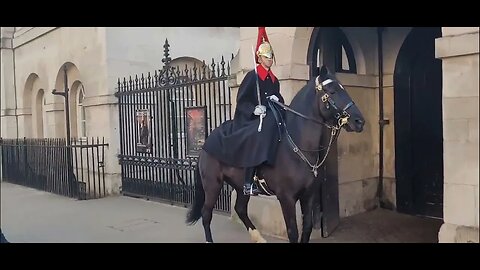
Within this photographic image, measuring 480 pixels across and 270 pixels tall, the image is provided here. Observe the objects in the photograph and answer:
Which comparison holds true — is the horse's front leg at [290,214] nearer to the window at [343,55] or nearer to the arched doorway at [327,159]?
the arched doorway at [327,159]

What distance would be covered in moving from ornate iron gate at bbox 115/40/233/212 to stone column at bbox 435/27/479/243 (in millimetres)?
4605

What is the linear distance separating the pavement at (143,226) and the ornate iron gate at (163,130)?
0.46 meters

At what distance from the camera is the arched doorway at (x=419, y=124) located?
25.5 feet

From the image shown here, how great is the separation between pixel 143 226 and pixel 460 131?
17.5 feet

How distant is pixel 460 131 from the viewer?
490 cm

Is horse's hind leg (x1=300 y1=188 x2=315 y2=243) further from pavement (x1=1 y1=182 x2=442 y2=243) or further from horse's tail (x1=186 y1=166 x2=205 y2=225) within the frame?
pavement (x1=1 y1=182 x2=442 y2=243)

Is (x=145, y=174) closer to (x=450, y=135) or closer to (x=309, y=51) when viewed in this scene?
(x=309, y=51)

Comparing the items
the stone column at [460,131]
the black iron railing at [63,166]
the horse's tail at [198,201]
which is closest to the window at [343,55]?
the stone column at [460,131]

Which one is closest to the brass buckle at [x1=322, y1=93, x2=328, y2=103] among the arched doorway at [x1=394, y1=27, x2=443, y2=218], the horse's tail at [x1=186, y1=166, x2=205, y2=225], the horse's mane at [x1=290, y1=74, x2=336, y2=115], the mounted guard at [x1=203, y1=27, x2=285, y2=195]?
the horse's mane at [x1=290, y1=74, x2=336, y2=115]

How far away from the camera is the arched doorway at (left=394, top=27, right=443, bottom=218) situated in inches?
306

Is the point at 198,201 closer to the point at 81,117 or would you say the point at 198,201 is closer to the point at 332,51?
the point at 332,51

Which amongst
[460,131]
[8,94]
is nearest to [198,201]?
[460,131]

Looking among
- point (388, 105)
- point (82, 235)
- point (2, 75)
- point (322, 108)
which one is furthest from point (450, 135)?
point (2, 75)

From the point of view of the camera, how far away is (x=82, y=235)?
7559 mm
